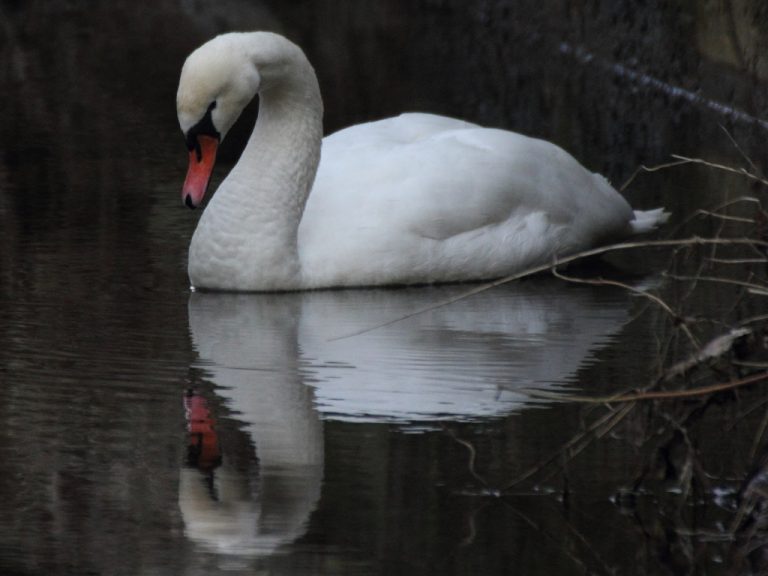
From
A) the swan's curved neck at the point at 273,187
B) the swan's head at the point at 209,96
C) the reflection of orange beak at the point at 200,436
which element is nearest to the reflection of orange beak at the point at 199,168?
the swan's head at the point at 209,96

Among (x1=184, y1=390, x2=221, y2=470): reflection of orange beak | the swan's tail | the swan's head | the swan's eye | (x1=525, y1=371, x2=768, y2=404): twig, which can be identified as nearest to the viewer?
(x1=525, y1=371, x2=768, y2=404): twig

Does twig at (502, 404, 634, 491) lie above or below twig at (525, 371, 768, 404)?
below

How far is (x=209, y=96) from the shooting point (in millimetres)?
7555

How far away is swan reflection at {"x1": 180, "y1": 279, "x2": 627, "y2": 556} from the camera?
507 centimetres

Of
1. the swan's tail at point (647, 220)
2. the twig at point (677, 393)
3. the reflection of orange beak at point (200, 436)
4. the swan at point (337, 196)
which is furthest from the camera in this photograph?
the swan's tail at point (647, 220)

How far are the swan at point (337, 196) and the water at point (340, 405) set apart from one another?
0.47 feet

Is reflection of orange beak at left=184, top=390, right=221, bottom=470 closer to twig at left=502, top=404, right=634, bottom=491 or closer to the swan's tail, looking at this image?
twig at left=502, top=404, right=634, bottom=491

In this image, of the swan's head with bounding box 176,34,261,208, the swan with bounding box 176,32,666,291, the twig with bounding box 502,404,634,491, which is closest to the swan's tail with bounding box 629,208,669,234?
the swan with bounding box 176,32,666,291

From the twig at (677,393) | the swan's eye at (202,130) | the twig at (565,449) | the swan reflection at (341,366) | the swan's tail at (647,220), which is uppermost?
the twig at (677,393)

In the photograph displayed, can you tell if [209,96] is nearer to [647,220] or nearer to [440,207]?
[440,207]

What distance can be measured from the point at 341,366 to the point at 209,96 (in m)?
1.40

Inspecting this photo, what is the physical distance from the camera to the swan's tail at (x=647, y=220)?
360 inches

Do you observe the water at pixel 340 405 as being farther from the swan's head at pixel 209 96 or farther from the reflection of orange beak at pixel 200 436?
the swan's head at pixel 209 96

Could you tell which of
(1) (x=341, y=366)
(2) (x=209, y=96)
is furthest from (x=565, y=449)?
(2) (x=209, y=96)
